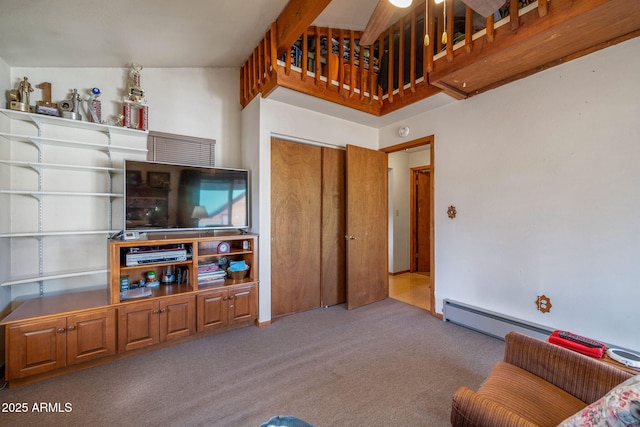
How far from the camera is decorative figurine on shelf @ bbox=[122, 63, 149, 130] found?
102 inches

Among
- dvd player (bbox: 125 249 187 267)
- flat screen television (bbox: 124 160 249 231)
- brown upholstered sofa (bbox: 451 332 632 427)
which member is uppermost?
flat screen television (bbox: 124 160 249 231)

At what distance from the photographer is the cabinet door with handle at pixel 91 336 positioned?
2.04 metres

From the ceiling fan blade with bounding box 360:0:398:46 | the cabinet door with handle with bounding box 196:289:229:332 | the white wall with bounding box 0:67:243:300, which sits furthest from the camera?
the cabinet door with handle with bounding box 196:289:229:332

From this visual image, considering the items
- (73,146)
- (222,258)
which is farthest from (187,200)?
(73,146)

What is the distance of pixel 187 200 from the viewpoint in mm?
2666

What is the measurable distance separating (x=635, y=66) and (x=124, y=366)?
4678mm

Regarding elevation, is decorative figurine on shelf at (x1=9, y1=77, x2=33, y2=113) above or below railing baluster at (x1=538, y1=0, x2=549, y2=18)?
below

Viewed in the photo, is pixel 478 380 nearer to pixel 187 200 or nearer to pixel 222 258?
pixel 222 258

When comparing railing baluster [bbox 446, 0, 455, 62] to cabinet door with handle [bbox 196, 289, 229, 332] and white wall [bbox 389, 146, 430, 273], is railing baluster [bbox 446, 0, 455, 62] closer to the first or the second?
white wall [bbox 389, 146, 430, 273]

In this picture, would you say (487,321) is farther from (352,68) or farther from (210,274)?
(352,68)

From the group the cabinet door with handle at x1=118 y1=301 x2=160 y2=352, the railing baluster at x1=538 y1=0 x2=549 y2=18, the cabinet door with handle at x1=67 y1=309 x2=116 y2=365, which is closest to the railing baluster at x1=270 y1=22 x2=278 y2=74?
the railing baluster at x1=538 y1=0 x2=549 y2=18

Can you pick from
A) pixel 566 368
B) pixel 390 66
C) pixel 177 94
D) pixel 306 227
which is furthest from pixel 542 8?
pixel 177 94

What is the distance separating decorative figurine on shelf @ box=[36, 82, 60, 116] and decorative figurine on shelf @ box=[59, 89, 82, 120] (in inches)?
2.1

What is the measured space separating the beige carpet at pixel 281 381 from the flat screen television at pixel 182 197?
1187mm
